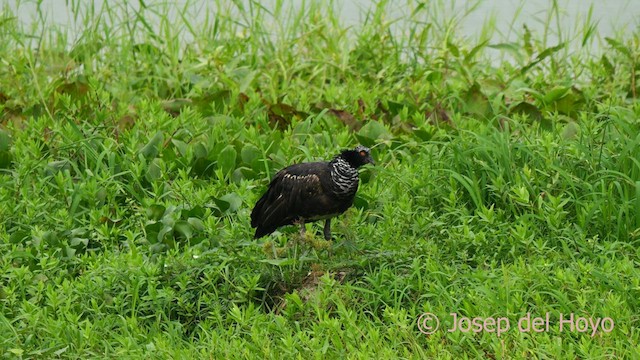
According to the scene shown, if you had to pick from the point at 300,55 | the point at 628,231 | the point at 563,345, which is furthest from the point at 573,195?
the point at 300,55

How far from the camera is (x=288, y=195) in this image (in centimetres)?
574

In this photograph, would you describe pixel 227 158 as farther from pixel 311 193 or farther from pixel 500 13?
pixel 500 13

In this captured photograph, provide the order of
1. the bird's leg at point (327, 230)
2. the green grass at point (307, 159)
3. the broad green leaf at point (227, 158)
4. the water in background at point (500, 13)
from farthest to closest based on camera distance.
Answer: the water in background at point (500, 13) → the broad green leaf at point (227, 158) → the bird's leg at point (327, 230) → the green grass at point (307, 159)

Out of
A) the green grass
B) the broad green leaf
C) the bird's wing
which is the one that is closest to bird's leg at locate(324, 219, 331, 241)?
the green grass

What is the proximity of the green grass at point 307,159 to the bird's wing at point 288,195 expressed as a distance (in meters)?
0.14

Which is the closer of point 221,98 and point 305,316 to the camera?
point 305,316

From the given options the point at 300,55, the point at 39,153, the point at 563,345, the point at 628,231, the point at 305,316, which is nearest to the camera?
the point at 563,345

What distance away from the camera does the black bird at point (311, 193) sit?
223 inches

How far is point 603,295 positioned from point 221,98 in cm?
338

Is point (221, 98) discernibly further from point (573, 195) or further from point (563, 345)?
point (563, 345)

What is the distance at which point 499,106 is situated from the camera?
7648mm

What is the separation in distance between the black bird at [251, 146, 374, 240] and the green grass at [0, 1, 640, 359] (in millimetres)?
125

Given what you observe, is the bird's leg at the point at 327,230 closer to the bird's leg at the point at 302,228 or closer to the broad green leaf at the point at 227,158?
the bird's leg at the point at 302,228

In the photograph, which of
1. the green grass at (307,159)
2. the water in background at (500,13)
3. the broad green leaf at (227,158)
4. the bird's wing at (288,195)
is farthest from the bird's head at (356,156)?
the water in background at (500,13)
